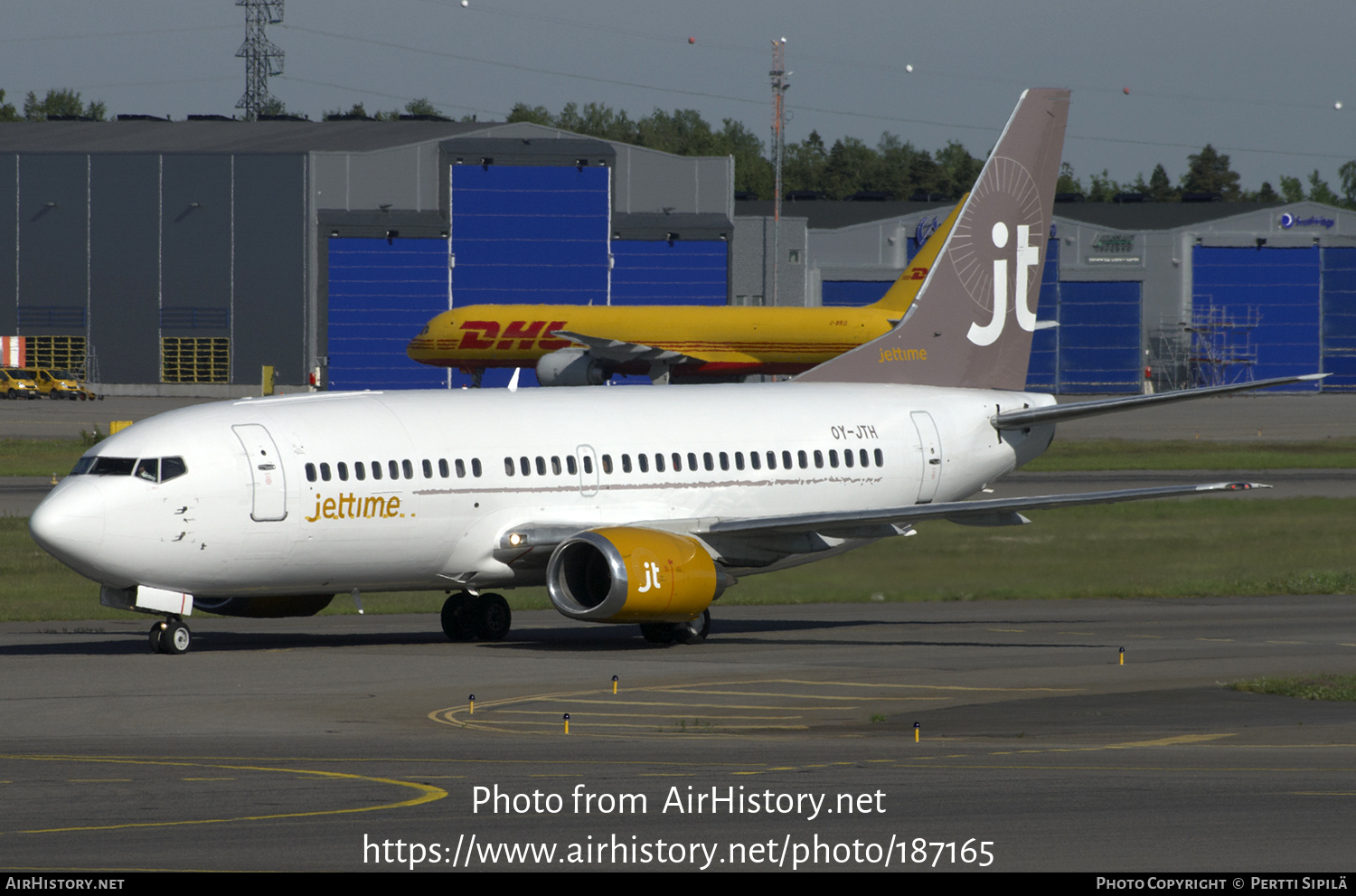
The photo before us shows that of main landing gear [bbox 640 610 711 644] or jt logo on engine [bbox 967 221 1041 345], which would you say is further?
jt logo on engine [bbox 967 221 1041 345]

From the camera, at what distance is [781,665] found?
30.2m

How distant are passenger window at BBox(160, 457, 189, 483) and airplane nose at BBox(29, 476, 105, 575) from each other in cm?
108

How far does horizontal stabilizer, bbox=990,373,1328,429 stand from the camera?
34469 millimetres

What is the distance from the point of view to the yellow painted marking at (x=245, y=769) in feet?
A: 53.5

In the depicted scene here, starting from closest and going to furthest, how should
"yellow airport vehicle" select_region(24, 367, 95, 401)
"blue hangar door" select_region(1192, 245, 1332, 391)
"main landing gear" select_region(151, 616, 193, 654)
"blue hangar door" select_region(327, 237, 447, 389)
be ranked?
"main landing gear" select_region(151, 616, 193, 654), "yellow airport vehicle" select_region(24, 367, 95, 401), "blue hangar door" select_region(327, 237, 447, 389), "blue hangar door" select_region(1192, 245, 1332, 391)

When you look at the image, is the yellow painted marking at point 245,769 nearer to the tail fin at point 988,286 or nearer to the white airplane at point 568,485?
the white airplane at point 568,485

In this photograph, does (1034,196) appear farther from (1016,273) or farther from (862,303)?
(862,303)

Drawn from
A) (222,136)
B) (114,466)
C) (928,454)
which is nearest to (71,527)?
(114,466)

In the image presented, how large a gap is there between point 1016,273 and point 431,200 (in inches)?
3336

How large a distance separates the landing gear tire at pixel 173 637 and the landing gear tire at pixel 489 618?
5.59m

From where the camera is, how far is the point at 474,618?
3441cm

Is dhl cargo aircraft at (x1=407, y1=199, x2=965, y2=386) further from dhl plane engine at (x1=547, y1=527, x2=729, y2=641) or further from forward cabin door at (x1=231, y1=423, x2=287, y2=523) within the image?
forward cabin door at (x1=231, y1=423, x2=287, y2=523)

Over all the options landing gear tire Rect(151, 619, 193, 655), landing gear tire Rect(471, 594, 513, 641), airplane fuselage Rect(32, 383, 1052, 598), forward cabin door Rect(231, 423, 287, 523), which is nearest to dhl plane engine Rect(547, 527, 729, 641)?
airplane fuselage Rect(32, 383, 1052, 598)

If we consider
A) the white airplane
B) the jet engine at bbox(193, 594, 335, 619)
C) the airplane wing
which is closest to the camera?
the white airplane
